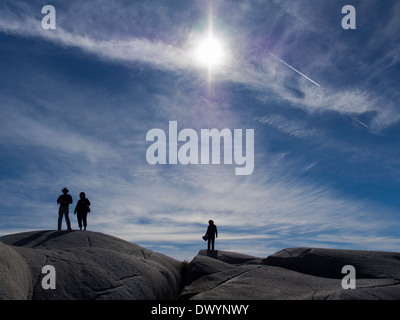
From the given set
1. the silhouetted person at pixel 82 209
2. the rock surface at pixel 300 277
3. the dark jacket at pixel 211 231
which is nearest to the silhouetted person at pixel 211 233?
the dark jacket at pixel 211 231

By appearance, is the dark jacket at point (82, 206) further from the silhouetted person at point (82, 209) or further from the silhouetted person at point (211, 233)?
the silhouetted person at point (211, 233)

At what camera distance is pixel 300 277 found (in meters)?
10.9

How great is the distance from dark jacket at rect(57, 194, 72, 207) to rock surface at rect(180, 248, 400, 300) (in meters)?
6.76

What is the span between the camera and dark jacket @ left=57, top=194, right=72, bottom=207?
589 inches

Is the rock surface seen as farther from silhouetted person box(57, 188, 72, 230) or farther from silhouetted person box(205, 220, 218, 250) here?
silhouetted person box(57, 188, 72, 230)

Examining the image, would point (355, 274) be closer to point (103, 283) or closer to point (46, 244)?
point (103, 283)

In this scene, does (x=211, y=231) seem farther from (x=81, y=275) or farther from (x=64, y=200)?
(x=81, y=275)

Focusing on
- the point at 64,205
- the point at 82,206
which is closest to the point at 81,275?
the point at 64,205

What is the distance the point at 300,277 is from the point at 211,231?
786 centimetres

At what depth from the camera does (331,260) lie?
41.1 ft

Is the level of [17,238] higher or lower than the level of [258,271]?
higher
